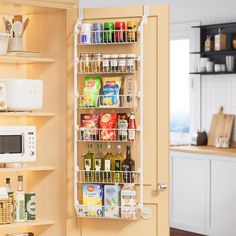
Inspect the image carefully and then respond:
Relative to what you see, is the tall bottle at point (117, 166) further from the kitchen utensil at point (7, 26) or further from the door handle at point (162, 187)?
the kitchen utensil at point (7, 26)

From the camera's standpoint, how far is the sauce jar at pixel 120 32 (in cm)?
385

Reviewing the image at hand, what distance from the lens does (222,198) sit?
6094 mm

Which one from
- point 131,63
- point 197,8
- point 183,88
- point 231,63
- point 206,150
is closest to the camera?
point 131,63

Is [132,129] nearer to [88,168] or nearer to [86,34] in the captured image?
[88,168]

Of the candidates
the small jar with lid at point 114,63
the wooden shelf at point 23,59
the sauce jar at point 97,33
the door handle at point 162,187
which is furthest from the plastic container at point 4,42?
the door handle at point 162,187

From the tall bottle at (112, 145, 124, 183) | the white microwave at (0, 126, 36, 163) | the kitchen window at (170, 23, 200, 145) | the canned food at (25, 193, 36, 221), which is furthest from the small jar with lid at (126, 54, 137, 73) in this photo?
the kitchen window at (170, 23, 200, 145)

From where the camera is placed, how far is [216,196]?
6.14 m

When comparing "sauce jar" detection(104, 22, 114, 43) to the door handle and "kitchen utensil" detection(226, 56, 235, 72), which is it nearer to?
the door handle

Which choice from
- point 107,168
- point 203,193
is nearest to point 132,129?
point 107,168

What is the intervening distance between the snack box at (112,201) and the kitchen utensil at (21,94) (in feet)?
2.25

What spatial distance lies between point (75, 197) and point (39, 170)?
336 millimetres

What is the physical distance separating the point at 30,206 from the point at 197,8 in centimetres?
355

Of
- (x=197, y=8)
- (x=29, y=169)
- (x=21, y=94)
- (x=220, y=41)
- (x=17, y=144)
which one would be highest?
(x=197, y=8)

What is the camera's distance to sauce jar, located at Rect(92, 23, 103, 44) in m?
3.86
